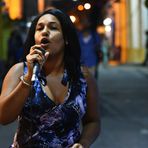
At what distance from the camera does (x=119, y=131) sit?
9.15 meters

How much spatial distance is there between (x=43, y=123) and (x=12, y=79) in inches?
9.8

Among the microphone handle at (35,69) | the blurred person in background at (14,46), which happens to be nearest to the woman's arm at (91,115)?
the microphone handle at (35,69)

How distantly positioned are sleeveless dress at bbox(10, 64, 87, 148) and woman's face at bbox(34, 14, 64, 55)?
15 cm

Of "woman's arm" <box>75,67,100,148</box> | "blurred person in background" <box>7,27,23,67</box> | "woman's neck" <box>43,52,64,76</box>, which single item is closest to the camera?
"woman's neck" <box>43,52,64,76</box>

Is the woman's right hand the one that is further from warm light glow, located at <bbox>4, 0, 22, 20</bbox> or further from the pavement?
warm light glow, located at <bbox>4, 0, 22, 20</bbox>

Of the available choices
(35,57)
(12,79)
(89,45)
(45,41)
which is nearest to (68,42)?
(45,41)

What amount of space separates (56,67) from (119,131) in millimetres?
6374

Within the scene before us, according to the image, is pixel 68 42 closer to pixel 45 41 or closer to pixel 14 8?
pixel 45 41

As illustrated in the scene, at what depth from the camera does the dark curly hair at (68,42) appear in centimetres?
289

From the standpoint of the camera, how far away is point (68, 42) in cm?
292

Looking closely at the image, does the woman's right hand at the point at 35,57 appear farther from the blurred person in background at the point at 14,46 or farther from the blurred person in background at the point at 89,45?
the blurred person in background at the point at 14,46

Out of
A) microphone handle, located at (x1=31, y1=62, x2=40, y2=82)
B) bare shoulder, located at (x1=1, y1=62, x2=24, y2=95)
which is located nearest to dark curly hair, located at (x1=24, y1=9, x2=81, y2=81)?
bare shoulder, located at (x1=1, y1=62, x2=24, y2=95)

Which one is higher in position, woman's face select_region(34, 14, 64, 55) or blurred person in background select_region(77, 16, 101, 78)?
woman's face select_region(34, 14, 64, 55)

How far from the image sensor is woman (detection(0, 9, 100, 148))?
2.62m
